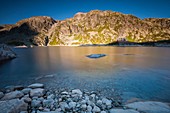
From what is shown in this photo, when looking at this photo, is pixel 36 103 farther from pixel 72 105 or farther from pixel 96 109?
pixel 96 109

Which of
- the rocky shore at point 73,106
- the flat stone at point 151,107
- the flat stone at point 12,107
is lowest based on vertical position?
the flat stone at point 151,107

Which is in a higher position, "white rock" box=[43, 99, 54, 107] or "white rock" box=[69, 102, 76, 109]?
"white rock" box=[43, 99, 54, 107]

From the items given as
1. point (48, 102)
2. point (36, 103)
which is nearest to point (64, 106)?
point (48, 102)

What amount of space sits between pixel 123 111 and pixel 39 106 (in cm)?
652

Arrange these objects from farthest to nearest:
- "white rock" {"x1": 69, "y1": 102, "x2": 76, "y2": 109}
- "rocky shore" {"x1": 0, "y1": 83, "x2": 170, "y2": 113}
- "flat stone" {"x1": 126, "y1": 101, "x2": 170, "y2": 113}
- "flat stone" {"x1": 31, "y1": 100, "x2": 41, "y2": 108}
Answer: "flat stone" {"x1": 31, "y1": 100, "x2": 41, "y2": 108}, "white rock" {"x1": 69, "y1": 102, "x2": 76, "y2": 109}, "flat stone" {"x1": 126, "y1": 101, "x2": 170, "y2": 113}, "rocky shore" {"x1": 0, "y1": 83, "x2": 170, "y2": 113}

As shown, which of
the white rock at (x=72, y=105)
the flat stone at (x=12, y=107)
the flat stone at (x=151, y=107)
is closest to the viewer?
the flat stone at (x=12, y=107)

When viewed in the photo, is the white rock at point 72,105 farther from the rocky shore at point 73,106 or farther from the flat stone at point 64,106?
the flat stone at point 64,106

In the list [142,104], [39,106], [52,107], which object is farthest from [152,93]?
[39,106]

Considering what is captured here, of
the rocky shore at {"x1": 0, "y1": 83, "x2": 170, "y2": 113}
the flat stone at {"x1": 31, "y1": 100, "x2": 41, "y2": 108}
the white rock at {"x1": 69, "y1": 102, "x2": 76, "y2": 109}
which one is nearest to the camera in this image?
the rocky shore at {"x1": 0, "y1": 83, "x2": 170, "y2": 113}

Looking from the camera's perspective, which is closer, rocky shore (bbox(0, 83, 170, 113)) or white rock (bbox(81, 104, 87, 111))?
rocky shore (bbox(0, 83, 170, 113))

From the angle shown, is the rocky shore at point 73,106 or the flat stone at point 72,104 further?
the flat stone at point 72,104

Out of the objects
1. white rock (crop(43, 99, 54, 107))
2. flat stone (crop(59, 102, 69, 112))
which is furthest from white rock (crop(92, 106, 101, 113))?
white rock (crop(43, 99, 54, 107))

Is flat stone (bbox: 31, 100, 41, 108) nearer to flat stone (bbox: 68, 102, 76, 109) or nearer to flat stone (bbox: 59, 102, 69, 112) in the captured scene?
flat stone (bbox: 59, 102, 69, 112)

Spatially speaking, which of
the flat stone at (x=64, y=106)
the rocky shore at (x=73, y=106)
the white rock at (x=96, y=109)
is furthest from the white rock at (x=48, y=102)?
the white rock at (x=96, y=109)
